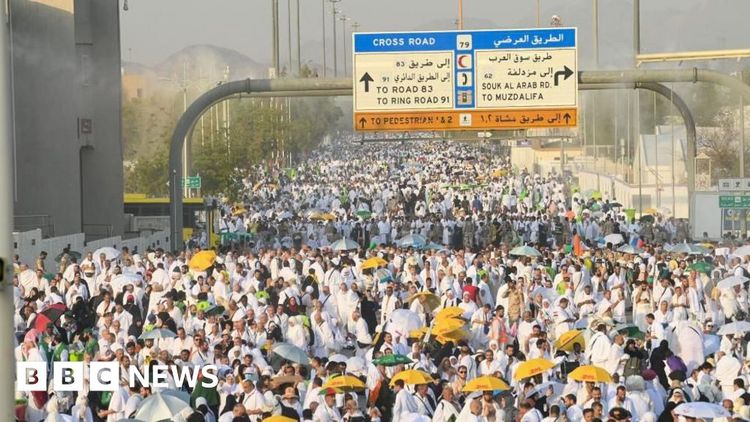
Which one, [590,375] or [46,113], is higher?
[46,113]

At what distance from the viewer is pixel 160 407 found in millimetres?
14875

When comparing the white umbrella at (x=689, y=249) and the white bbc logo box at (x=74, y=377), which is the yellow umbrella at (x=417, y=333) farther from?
the white umbrella at (x=689, y=249)

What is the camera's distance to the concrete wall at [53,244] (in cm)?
3048

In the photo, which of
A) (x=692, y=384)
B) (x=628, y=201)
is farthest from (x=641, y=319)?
(x=628, y=201)

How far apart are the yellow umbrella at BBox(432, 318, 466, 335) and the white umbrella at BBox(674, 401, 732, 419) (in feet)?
20.9

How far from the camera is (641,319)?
920 inches

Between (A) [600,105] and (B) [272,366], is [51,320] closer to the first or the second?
(B) [272,366]

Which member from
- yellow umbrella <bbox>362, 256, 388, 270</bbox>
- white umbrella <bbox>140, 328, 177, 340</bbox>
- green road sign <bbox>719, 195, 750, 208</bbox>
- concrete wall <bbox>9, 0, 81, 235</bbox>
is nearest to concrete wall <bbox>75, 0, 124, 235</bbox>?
concrete wall <bbox>9, 0, 81, 235</bbox>

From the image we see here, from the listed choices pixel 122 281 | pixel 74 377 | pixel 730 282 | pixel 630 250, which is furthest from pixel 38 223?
pixel 74 377

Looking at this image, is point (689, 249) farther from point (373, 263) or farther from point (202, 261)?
point (202, 261)

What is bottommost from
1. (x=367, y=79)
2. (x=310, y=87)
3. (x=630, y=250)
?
(x=630, y=250)

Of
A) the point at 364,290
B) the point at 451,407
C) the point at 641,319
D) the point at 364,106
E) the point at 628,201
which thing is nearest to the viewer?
the point at 451,407

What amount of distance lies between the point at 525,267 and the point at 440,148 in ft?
446

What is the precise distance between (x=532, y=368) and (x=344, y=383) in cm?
193
